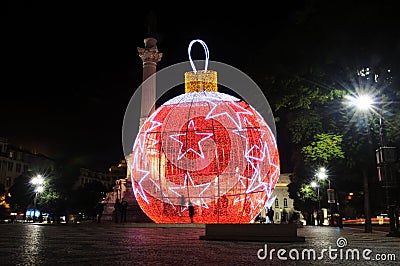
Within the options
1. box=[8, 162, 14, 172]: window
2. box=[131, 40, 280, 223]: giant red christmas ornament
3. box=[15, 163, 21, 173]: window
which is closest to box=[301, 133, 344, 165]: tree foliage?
box=[131, 40, 280, 223]: giant red christmas ornament

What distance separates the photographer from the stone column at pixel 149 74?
4641cm

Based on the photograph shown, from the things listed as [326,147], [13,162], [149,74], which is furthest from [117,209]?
[13,162]

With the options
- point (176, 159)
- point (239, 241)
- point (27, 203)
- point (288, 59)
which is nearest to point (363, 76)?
point (288, 59)

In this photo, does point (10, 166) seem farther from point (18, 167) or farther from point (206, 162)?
point (206, 162)

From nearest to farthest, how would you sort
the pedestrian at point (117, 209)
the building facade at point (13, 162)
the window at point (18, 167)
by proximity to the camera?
the pedestrian at point (117, 209) < the building facade at point (13, 162) < the window at point (18, 167)

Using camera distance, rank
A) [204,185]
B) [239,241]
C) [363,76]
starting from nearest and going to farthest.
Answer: [239,241]
[363,76]
[204,185]

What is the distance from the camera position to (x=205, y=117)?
26.8 metres

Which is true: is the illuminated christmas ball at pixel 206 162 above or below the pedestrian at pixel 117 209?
above

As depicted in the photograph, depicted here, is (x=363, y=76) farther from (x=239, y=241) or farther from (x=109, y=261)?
(x=109, y=261)

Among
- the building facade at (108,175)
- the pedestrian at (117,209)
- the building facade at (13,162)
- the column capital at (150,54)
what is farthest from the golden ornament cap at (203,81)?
the building facade at (108,175)

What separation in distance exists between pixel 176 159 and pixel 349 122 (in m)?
11.4

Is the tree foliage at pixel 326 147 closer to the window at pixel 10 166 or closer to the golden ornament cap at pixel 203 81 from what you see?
the golden ornament cap at pixel 203 81

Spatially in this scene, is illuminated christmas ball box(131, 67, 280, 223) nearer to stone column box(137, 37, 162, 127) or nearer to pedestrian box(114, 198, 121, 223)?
pedestrian box(114, 198, 121, 223)

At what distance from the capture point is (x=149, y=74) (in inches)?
1865
